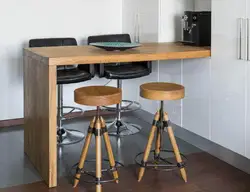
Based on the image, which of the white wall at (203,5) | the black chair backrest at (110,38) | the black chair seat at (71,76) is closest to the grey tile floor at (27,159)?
the black chair seat at (71,76)


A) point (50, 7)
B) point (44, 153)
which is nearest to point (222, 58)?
point (44, 153)

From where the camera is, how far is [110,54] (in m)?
3.16

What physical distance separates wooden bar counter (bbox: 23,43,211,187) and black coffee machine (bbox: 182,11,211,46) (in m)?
0.11

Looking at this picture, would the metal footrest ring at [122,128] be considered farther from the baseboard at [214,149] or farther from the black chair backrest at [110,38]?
the black chair backrest at [110,38]

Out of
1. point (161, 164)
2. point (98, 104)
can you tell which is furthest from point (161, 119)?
point (98, 104)

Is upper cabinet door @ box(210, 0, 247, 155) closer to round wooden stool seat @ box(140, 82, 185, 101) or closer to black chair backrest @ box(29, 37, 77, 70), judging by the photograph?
round wooden stool seat @ box(140, 82, 185, 101)

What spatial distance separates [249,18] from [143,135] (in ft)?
5.67

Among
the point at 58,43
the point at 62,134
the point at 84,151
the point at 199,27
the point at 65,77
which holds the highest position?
the point at 199,27

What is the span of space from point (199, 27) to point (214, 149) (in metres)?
1.05

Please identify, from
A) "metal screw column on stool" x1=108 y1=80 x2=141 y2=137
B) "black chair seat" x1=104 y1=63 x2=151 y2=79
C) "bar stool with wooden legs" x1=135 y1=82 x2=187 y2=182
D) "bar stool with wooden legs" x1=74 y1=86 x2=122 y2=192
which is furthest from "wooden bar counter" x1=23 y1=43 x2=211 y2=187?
"metal screw column on stool" x1=108 y1=80 x2=141 y2=137

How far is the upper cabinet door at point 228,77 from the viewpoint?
3135 mm

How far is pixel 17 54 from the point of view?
457 cm

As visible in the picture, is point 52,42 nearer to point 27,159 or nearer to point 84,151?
point 27,159

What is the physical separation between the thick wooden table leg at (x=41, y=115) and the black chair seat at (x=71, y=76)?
0.38 meters
